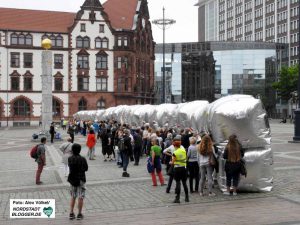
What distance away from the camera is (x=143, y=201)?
Result: 12.5 m

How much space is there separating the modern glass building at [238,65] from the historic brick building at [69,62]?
34584 mm

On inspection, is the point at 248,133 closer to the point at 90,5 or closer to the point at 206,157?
the point at 206,157

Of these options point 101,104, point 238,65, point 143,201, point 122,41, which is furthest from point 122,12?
point 143,201

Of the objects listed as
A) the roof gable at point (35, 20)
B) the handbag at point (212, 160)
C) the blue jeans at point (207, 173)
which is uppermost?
the roof gable at point (35, 20)

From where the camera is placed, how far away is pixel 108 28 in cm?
8156

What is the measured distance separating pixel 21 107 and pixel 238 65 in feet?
180

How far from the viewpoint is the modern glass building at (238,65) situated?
111m

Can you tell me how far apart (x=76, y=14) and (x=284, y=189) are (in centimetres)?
7255

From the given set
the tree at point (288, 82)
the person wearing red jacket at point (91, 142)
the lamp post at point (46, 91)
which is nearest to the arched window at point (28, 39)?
the lamp post at point (46, 91)

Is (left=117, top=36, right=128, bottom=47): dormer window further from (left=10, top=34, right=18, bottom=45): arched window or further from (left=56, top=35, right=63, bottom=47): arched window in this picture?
(left=10, top=34, right=18, bottom=45): arched window

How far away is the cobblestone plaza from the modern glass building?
9470cm

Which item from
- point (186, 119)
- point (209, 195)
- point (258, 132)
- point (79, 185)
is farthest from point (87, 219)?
point (186, 119)

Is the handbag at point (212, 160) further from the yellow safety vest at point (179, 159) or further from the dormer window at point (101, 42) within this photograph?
the dormer window at point (101, 42)

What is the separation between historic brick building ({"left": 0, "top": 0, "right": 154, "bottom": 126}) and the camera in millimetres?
78312
